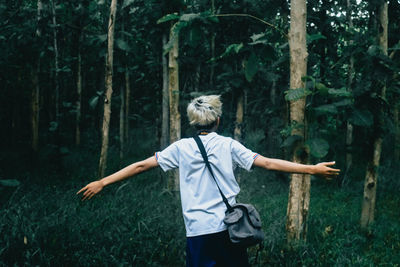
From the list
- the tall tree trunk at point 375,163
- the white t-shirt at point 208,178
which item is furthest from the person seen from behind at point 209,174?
the tall tree trunk at point 375,163

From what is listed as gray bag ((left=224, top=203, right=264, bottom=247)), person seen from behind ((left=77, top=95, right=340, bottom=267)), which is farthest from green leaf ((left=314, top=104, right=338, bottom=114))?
gray bag ((left=224, top=203, right=264, bottom=247))

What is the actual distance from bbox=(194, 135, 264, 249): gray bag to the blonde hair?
6.2 inches

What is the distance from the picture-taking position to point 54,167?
11.0 metres

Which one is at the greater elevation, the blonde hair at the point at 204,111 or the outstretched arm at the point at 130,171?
the blonde hair at the point at 204,111

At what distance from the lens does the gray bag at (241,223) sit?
112 inches

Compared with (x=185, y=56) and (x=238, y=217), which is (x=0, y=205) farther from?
(x=185, y=56)

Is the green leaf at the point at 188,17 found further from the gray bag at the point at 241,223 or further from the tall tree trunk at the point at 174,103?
the tall tree trunk at the point at 174,103

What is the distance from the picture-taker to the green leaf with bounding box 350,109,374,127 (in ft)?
14.7

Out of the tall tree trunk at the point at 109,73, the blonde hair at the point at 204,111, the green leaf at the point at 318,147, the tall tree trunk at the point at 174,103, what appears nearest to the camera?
the blonde hair at the point at 204,111

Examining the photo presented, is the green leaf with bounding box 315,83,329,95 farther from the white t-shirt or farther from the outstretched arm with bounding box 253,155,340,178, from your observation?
the white t-shirt

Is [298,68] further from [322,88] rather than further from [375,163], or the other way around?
[375,163]

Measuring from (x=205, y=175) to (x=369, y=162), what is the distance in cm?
506

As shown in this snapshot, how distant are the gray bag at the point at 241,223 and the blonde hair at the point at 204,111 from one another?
16 cm

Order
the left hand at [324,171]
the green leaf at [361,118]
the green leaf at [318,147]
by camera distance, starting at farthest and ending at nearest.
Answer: the green leaf at [361,118] → the green leaf at [318,147] → the left hand at [324,171]
